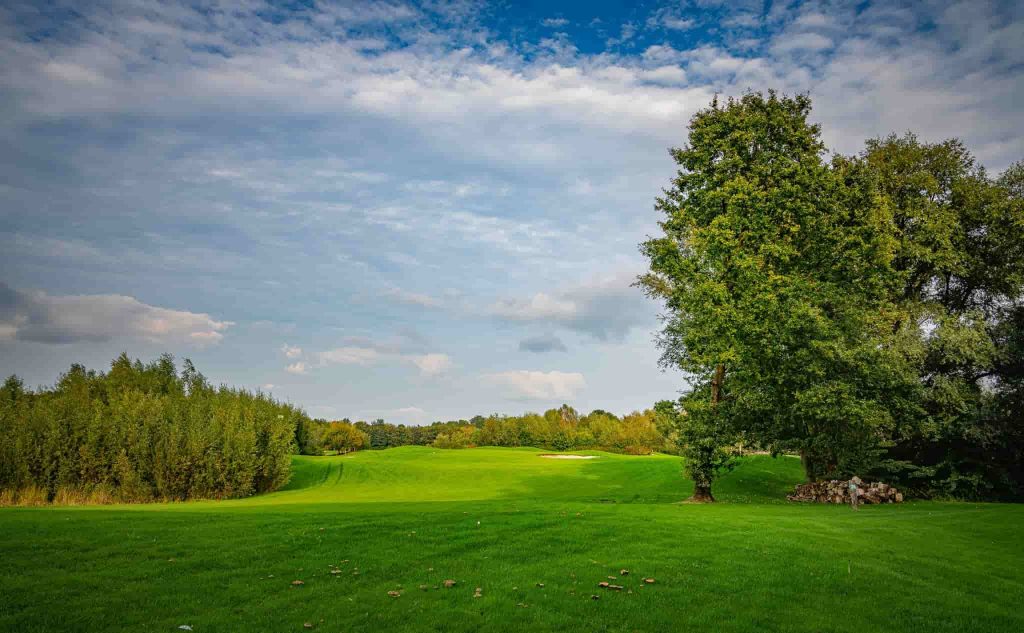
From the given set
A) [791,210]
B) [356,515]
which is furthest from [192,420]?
[791,210]

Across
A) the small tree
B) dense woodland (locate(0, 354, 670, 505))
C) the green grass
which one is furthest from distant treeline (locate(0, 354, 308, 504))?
the small tree

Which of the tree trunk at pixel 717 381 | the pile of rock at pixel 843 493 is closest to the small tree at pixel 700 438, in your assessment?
the tree trunk at pixel 717 381

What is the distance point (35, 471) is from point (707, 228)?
3697cm

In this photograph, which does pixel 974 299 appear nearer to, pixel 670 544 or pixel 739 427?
pixel 739 427

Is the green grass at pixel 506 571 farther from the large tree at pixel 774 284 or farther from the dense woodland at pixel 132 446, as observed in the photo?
the dense woodland at pixel 132 446

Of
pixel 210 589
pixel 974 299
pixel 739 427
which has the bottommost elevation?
pixel 210 589

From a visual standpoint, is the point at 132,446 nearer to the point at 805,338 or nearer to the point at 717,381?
the point at 717,381

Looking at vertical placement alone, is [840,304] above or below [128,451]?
above

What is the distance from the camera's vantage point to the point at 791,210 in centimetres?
2842

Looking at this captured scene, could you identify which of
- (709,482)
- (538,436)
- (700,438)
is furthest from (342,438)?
(700,438)

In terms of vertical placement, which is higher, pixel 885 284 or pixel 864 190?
pixel 864 190

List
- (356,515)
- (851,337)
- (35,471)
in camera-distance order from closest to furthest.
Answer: (356,515), (851,337), (35,471)

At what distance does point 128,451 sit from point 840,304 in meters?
39.2

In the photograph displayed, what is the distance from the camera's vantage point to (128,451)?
1292 inches
